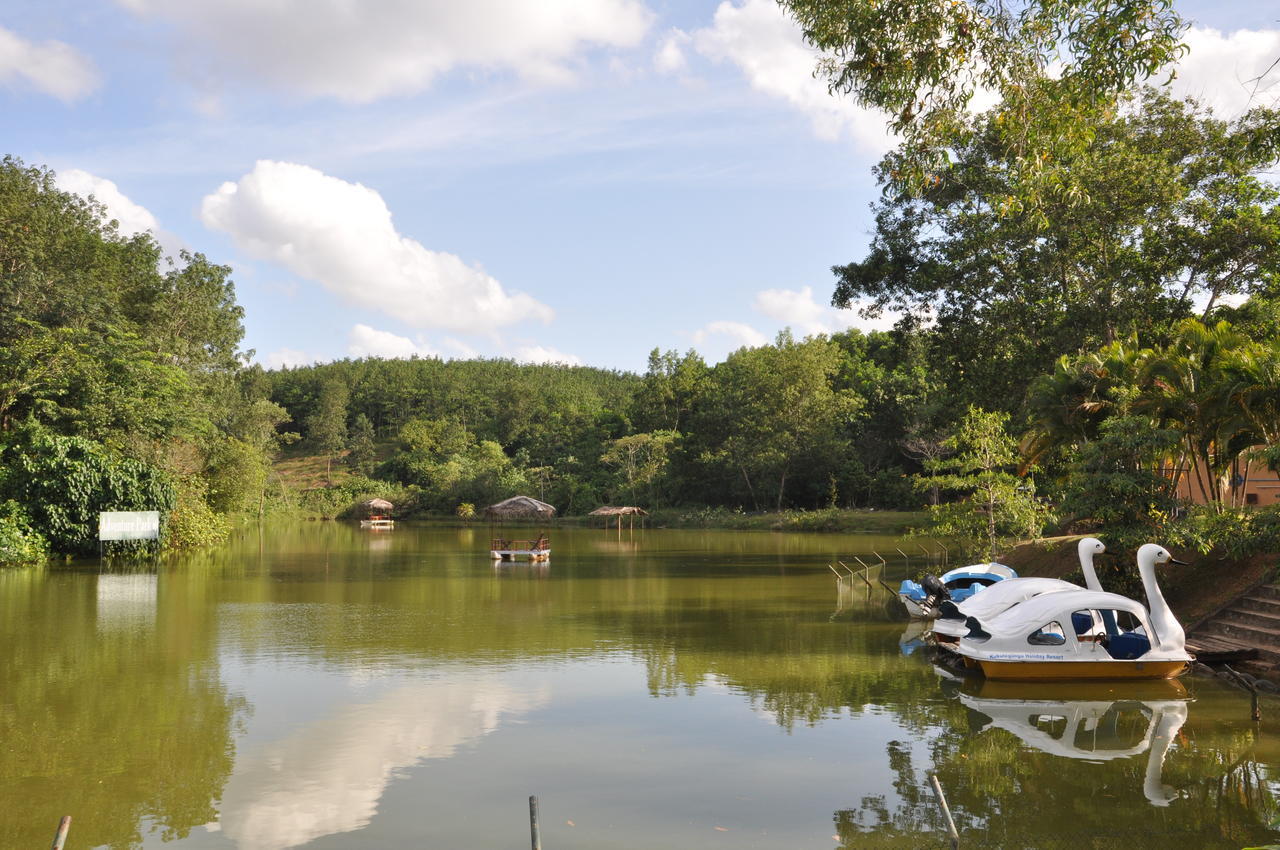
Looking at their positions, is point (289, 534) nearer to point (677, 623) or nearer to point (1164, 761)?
point (677, 623)

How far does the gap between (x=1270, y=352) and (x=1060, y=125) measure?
738 cm

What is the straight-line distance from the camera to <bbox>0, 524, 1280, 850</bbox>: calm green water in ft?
24.9

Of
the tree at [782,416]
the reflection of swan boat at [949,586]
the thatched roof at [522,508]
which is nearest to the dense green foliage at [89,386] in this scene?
the thatched roof at [522,508]

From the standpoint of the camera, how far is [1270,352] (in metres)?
15.0

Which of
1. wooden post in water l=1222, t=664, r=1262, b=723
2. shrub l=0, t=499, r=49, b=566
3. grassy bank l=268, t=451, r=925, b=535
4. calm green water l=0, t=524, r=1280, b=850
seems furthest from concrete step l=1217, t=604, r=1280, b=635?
shrub l=0, t=499, r=49, b=566

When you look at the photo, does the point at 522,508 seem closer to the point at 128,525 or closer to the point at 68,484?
the point at 128,525

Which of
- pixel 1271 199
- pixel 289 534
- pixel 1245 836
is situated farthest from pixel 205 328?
pixel 1245 836

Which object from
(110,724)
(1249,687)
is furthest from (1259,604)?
(110,724)

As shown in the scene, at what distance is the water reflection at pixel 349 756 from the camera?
7.62 meters

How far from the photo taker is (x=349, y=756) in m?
9.41

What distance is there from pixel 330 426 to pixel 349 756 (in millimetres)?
88904

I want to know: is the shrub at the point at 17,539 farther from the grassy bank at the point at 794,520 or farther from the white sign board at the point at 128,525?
Answer: the grassy bank at the point at 794,520

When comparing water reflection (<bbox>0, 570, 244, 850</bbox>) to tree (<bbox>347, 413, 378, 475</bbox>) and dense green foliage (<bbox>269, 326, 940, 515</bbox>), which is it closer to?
dense green foliage (<bbox>269, 326, 940, 515</bbox>)

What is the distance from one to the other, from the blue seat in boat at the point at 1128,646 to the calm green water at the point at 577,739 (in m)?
0.54
